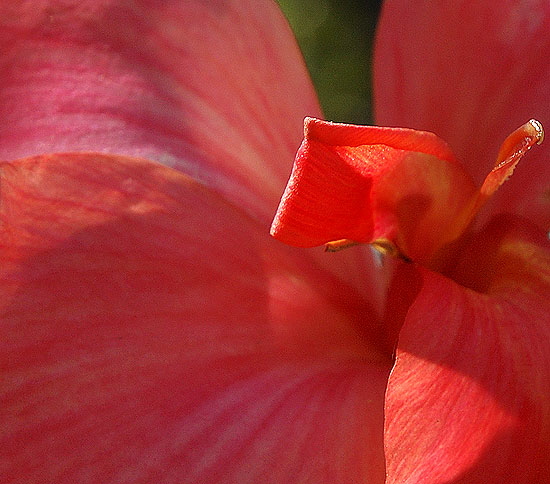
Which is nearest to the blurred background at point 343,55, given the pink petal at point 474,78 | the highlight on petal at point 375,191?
the pink petal at point 474,78

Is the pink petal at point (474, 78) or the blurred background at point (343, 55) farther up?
the pink petal at point (474, 78)

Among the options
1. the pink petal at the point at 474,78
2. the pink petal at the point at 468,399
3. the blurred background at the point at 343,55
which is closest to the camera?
the pink petal at the point at 468,399

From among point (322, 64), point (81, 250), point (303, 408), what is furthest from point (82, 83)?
point (322, 64)

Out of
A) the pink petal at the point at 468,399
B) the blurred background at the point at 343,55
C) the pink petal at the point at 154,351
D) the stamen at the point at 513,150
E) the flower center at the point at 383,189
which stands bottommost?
the blurred background at the point at 343,55

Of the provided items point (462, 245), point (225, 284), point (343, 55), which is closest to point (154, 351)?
point (225, 284)

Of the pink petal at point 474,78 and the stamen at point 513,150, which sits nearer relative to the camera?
the stamen at point 513,150

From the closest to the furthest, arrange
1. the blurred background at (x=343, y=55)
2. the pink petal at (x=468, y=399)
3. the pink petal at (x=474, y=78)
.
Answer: the pink petal at (x=468, y=399) → the pink petal at (x=474, y=78) → the blurred background at (x=343, y=55)

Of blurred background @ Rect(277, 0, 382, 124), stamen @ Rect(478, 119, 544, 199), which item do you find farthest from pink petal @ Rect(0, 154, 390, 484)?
blurred background @ Rect(277, 0, 382, 124)

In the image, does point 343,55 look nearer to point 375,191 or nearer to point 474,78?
point 474,78

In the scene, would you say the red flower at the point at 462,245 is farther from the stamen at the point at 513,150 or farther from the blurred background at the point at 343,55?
the blurred background at the point at 343,55
